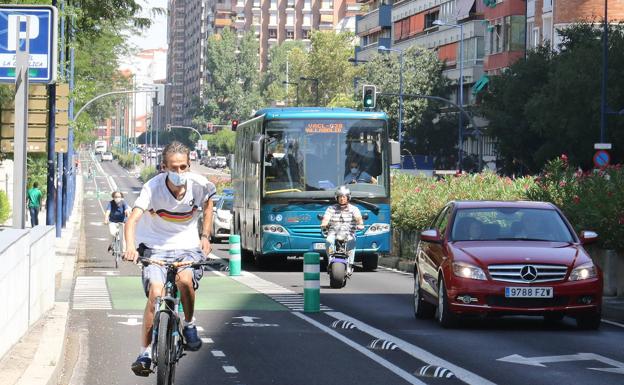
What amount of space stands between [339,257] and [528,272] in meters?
9.01

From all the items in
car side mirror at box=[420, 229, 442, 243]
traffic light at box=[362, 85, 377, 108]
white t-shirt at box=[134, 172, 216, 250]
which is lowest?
car side mirror at box=[420, 229, 442, 243]

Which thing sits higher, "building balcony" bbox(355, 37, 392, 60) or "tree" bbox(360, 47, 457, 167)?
"building balcony" bbox(355, 37, 392, 60)

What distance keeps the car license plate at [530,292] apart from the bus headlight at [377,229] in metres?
15.0

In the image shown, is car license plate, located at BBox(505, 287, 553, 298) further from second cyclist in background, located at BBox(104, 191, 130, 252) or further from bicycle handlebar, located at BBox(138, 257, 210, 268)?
second cyclist in background, located at BBox(104, 191, 130, 252)

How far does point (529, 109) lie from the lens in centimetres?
6838

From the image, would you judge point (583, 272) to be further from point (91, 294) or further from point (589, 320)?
point (91, 294)

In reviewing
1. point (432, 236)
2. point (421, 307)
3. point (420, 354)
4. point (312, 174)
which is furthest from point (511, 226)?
point (312, 174)

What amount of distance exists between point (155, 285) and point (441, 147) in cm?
9310

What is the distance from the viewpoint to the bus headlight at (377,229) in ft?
104

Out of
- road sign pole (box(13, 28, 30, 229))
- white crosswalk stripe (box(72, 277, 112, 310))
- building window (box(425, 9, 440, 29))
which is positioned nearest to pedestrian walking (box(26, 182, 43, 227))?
white crosswalk stripe (box(72, 277, 112, 310))

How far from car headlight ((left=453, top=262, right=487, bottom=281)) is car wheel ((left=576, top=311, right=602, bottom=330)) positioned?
3.98 feet

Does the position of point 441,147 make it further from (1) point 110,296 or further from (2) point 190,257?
(2) point 190,257

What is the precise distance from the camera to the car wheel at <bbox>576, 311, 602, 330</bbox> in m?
17.2

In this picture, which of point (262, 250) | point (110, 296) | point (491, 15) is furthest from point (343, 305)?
point (491, 15)
